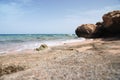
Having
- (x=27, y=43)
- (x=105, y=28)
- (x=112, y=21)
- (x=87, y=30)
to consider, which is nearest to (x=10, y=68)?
(x=112, y=21)

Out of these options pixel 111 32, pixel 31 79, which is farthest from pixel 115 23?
pixel 31 79

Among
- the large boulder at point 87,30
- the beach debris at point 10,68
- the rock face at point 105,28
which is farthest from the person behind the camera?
the large boulder at point 87,30

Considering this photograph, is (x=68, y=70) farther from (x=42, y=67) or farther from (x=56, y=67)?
(x=42, y=67)

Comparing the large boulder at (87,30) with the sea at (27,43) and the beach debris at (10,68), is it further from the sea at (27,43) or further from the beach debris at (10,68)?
the beach debris at (10,68)

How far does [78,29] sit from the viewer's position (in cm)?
3078

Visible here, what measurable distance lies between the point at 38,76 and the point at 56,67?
3.81 feet

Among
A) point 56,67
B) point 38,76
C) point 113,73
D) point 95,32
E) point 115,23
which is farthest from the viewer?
point 95,32

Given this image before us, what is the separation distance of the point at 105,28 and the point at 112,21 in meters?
2.98

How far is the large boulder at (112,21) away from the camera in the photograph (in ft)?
72.9

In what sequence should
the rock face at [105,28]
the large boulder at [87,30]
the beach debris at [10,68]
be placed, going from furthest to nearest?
the large boulder at [87,30] < the rock face at [105,28] < the beach debris at [10,68]

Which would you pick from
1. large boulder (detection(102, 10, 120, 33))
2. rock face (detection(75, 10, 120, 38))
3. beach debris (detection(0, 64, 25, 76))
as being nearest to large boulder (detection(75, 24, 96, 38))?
rock face (detection(75, 10, 120, 38))

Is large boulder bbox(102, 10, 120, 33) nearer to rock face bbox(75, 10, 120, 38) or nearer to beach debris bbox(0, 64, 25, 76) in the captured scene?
rock face bbox(75, 10, 120, 38)

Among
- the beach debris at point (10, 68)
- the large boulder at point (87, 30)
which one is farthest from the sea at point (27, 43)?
the beach debris at point (10, 68)

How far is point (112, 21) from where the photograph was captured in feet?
74.9
